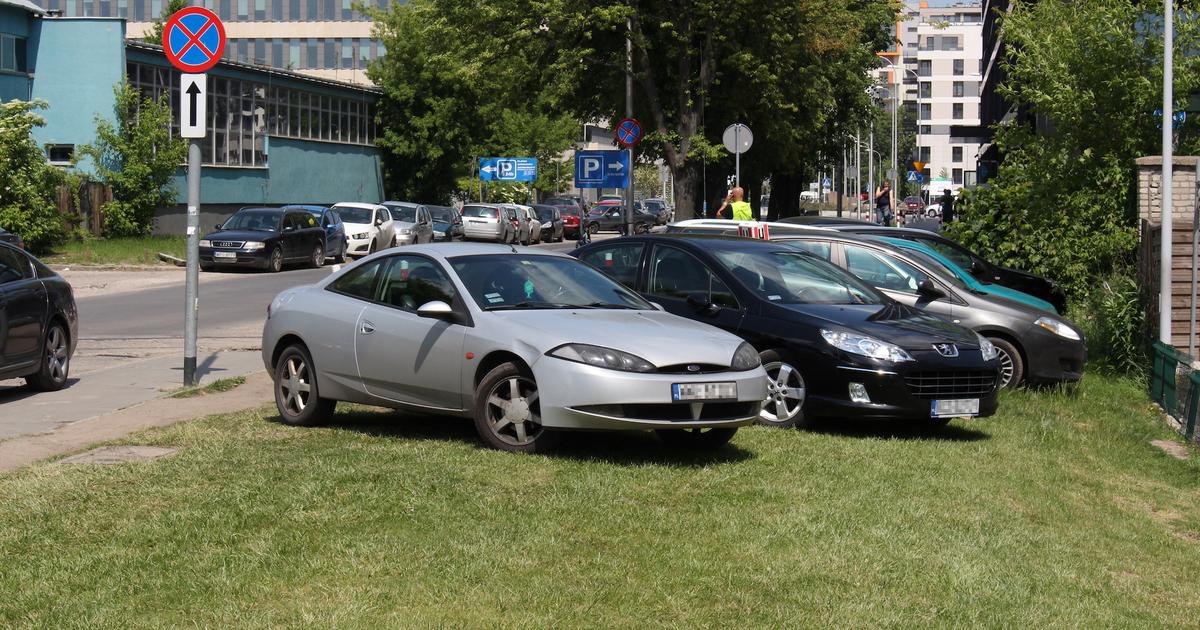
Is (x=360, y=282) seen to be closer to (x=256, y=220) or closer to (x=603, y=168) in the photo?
(x=603, y=168)

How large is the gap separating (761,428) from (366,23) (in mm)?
90653

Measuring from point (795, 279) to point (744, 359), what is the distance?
2.77 m

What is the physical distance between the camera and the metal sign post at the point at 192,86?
1356 centimetres

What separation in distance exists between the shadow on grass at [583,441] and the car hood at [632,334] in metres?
0.64

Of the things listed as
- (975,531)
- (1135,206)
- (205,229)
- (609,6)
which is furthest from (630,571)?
(205,229)

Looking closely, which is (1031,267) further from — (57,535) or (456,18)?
(456,18)

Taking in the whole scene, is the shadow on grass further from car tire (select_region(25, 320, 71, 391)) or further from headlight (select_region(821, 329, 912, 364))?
car tire (select_region(25, 320, 71, 391))

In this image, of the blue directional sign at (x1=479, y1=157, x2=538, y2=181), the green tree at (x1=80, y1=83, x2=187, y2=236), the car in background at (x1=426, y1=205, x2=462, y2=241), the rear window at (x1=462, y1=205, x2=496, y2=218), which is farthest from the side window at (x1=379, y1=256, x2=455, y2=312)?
the blue directional sign at (x1=479, y1=157, x2=538, y2=181)

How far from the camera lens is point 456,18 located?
1598 inches

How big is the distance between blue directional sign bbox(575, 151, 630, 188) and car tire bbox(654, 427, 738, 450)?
23021 millimetres

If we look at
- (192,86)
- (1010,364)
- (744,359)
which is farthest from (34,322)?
(1010,364)

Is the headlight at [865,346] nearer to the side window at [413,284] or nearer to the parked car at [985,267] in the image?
the side window at [413,284]

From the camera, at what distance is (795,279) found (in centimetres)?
1191

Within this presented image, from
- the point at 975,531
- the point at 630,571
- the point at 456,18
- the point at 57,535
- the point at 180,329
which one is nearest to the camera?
the point at 630,571
